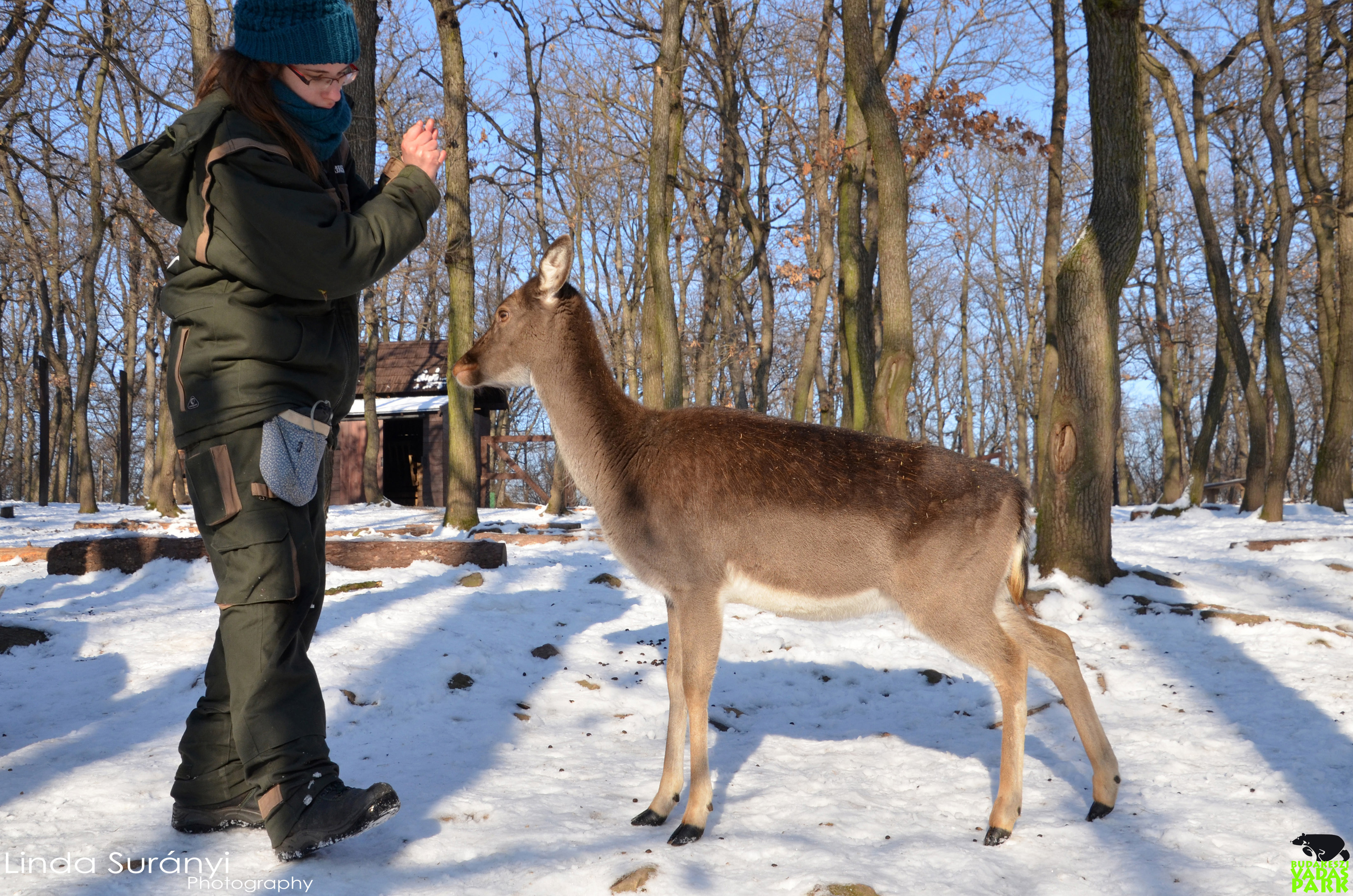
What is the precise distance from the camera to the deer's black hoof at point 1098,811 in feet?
13.0

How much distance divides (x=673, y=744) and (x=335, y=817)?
4.85ft

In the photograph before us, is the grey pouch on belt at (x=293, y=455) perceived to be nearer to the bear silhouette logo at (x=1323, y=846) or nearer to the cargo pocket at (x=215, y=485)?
the cargo pocket at (x=215, y=485)

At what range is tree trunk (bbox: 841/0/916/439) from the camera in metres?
10.9

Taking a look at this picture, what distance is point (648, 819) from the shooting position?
12.5ft

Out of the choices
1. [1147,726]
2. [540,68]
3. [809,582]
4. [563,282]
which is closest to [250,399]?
[563,282]

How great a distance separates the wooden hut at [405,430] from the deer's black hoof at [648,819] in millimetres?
24386

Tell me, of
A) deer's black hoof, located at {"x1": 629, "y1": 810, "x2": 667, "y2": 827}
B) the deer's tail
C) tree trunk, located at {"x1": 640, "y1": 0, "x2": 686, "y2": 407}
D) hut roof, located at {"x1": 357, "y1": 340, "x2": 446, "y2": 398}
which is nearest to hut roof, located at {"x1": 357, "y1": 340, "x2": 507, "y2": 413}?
hut roof, located at {"x1": 357, "y1": 340, "x2": 446, "y2": 398}

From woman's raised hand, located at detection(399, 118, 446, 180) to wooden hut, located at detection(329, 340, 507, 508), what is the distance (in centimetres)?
2406

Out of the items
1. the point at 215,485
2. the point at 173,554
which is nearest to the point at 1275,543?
the point at 215,485

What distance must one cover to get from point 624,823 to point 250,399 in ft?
7.22

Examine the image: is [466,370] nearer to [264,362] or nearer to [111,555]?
[264,362]

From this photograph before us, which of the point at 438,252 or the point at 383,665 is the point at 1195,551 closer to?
the point at 383,665

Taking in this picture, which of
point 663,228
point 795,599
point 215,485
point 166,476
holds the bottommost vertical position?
point 795,599

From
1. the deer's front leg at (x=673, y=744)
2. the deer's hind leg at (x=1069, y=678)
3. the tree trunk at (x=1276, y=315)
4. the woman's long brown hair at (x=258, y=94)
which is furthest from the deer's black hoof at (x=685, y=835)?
the tree trunk at (x=1276, y=315)
